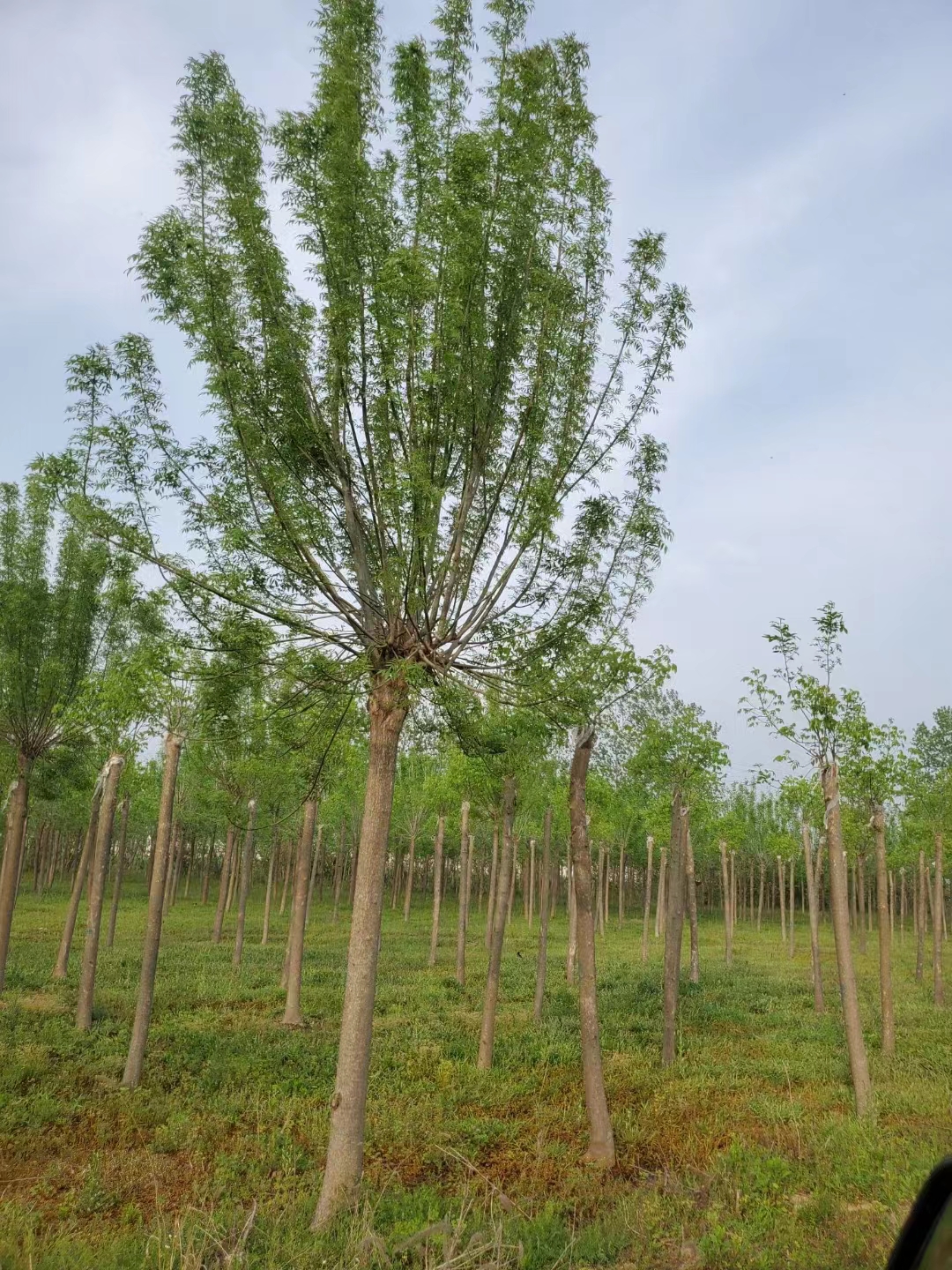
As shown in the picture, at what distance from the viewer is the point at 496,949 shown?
14.1 meters

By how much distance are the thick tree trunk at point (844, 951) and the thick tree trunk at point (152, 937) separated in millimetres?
9974

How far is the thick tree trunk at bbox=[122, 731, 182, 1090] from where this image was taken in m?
11.7

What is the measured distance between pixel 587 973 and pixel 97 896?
8516mm

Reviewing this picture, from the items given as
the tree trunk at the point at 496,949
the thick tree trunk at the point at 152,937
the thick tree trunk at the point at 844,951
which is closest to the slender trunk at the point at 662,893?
the tree trunk at the point at 496,949

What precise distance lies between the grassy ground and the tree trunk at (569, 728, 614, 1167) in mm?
384

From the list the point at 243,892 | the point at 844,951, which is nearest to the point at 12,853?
the point at 243,892

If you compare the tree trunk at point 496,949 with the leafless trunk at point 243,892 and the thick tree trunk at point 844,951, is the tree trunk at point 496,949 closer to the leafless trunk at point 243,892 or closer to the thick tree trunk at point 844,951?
the thick tree trunk at point 844,951

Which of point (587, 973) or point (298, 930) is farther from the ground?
point (587, 973)

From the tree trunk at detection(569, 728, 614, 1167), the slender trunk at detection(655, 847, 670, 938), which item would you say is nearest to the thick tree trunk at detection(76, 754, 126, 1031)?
the tree trunk at detection(569, 728, 614, 1167)

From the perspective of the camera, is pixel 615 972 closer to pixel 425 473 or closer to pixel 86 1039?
pixel 86 1039

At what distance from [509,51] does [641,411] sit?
420cm

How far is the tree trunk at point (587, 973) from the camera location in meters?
10.2

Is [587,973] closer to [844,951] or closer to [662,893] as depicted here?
[844,951]

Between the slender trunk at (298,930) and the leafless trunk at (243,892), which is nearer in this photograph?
the slender trunk at (298,930)
